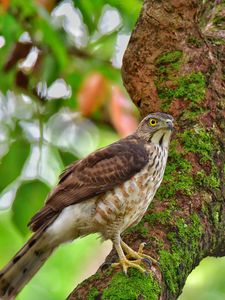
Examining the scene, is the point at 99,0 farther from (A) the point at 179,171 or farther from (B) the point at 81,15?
(A) the point at 179,171

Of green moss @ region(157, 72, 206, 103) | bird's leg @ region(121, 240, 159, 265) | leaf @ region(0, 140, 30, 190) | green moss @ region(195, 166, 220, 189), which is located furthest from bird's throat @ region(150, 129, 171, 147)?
leaf @ region(0, 140, 30, 190)

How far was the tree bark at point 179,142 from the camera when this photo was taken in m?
4.54

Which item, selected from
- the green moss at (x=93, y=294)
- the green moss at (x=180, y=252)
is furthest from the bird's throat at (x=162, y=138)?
the green moss at (x=93, y=294)

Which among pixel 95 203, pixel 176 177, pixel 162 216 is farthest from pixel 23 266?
pixel 176 177

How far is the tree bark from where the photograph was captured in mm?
4543

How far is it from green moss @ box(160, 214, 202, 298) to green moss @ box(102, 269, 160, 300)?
169mm

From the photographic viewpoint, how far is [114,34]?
682cm

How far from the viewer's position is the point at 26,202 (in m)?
5.53

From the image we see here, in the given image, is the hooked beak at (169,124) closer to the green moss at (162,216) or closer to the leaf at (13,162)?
the green moss at (162,216)

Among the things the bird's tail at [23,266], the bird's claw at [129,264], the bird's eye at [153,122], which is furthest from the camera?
the bird's eye at [153,122]

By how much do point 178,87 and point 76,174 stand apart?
2.99 feet

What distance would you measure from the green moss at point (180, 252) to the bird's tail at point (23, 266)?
2.34 feet

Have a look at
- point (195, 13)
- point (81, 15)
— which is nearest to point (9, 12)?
point (81, 15)

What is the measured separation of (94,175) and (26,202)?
2.08 ft
